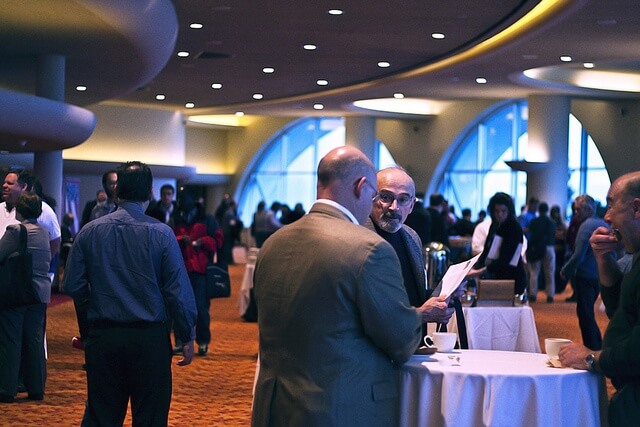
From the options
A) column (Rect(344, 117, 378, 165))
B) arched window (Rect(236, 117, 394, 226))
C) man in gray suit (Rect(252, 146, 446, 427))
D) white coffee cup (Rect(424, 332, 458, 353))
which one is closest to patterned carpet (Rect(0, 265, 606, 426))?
white coffee cup (Rect(424, 332, 458, 353))

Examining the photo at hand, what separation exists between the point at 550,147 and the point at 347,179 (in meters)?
18.0

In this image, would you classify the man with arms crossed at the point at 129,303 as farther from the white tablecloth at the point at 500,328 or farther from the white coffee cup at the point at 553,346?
the white tablecloth at the point at 500,328

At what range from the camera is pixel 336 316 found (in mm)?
3082

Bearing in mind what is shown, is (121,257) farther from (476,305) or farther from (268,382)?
(476,305)

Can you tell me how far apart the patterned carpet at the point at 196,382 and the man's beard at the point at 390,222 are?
244cm

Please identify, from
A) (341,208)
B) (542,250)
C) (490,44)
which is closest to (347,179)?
(341,208)

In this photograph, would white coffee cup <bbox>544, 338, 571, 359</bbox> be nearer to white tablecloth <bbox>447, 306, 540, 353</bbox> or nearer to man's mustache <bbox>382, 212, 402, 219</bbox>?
man's mustache <bbox>382, 212, 402, 219</bbox>

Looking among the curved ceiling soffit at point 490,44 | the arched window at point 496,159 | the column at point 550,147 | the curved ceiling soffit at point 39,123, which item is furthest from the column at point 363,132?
the curved ceiling soffit at point 39,123

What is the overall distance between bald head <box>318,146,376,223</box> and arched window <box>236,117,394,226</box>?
26.5 metres

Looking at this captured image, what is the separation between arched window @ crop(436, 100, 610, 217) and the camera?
73.4ft

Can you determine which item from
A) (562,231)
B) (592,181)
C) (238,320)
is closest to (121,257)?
(238,320)

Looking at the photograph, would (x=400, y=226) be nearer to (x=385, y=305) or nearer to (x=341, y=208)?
(x=341, y=208)

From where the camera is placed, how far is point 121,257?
4.39 metres

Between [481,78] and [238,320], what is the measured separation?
7.90 metres
